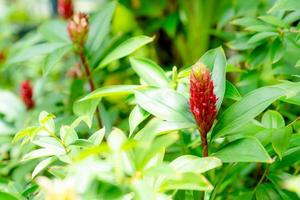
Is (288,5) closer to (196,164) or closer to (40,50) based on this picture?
(196,164)

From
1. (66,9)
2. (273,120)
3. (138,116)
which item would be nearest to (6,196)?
(138,116)

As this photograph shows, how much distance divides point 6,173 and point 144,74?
1.44 feet

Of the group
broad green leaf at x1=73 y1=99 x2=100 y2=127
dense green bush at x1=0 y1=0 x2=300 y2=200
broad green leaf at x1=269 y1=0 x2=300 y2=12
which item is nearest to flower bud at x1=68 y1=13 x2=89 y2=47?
dense green bush at x1=0 y1=0 x2=300 y2=200

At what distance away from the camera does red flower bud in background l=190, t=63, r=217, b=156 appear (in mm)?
656

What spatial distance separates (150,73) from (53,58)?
10.0 inches

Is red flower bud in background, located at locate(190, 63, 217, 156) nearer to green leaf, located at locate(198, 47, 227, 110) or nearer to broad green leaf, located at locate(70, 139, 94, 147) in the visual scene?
green leaf, located at locate(198, 47, 227, 110)

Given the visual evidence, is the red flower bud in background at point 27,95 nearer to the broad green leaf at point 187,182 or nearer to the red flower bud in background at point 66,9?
the red flower bud in background at point 66,9

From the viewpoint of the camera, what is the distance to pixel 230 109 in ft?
2.35

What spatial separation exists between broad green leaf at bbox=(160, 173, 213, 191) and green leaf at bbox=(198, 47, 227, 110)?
174mm

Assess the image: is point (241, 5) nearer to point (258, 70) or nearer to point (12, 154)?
point (258, 70)

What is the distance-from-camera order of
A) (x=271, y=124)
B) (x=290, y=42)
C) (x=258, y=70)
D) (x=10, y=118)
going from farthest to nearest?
(x=10, y=118) → (x=258, y=70) → (x=290, y=42) → (x=271, y=124)

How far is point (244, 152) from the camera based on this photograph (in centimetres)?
65

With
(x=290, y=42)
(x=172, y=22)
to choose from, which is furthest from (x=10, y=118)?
(x=290, y=42)

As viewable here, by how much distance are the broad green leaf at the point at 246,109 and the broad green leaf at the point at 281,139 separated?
6 centimetres
